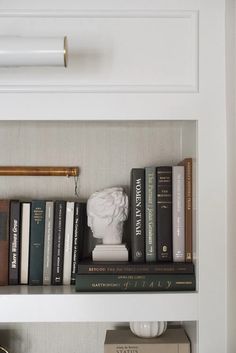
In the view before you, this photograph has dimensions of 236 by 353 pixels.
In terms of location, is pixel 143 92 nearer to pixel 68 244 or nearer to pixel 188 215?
pixel 188 215

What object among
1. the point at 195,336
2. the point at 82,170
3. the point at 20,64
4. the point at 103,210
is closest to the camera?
the point at 20,64

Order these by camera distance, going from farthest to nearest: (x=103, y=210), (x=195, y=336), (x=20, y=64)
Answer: (x=103, y=210)
(x=195, y=336)
(x=20, y=64)

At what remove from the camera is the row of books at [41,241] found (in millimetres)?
1298

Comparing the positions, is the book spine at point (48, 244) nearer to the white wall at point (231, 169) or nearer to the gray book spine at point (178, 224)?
the gray book spine at point (178, 224)

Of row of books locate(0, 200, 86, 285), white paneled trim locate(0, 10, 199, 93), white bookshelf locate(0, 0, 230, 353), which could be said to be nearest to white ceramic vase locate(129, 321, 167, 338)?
white bookshelf locate(0, 0, 230, 353)

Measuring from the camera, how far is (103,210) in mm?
1297

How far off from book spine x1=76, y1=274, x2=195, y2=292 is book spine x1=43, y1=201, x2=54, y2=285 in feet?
0.46

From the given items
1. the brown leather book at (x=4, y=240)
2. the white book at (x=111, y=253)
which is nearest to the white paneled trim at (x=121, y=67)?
the brown leather book at (x=4, y=240)

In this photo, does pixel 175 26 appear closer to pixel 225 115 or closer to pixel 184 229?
pixel 225 115

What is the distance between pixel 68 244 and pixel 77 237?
3cm

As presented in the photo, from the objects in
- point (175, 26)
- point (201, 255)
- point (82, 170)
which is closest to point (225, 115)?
point (175, 26)

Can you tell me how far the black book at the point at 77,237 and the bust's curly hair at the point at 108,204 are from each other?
0.03m

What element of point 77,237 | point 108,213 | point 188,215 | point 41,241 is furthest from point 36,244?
point 188,215

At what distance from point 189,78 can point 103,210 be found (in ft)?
1.41
